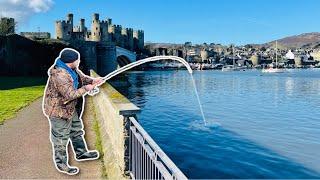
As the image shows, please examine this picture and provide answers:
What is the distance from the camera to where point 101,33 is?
141 meters

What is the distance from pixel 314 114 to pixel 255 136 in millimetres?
12355

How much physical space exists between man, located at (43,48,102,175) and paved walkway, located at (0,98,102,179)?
1.98m

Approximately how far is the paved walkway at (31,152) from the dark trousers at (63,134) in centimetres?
178

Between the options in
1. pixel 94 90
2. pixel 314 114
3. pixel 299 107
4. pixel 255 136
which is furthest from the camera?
pixel 299 107

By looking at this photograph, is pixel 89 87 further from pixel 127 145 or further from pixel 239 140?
pixel 239 140

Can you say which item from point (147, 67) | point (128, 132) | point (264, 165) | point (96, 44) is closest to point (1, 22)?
point (96, 44)

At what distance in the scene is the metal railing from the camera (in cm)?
582

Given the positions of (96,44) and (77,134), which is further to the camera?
(96,44)

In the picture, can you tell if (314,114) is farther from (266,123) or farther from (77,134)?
(77,134)

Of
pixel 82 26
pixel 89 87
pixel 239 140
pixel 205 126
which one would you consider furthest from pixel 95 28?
pixel 89 87

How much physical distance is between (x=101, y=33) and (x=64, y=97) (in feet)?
452

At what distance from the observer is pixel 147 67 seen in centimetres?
19038

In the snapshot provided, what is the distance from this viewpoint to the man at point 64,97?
524 centimetres

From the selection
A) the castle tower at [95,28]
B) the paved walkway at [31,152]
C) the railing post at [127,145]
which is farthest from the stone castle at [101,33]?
the railing post at [127,145]
